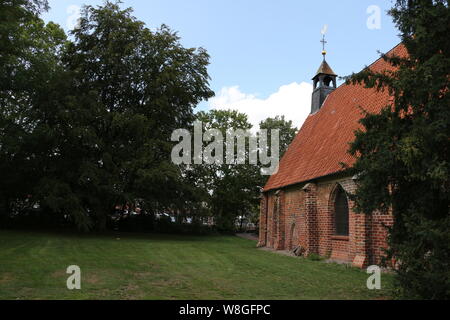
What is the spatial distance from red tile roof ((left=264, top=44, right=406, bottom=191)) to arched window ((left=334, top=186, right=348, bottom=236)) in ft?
3.00

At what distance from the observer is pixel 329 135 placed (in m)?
16.8

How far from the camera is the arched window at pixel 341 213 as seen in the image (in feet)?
44.8

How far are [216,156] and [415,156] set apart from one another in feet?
101

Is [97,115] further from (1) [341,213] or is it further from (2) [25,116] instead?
(1) [341,213]

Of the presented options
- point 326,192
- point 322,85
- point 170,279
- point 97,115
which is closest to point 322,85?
point 322,85

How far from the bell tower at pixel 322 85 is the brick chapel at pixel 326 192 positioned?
0.20 feet

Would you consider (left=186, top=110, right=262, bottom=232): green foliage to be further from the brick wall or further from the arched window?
→ the arched window

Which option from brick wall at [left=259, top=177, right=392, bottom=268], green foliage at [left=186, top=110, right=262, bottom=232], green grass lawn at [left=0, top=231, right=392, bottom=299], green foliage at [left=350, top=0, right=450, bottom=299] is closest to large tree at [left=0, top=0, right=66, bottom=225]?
green grass lawn at [left=0, top=231, right=392, bottom=299]

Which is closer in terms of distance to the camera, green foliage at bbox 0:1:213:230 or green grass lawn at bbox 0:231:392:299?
green grass lawn at bbox 0:231:392:299

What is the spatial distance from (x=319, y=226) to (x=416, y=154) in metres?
10.5

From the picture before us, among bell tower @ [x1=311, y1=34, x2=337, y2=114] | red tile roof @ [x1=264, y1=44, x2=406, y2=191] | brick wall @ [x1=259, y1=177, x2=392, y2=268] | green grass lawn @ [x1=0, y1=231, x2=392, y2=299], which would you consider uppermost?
bell tower @ [x1=311, y1=34, x2=337, y2=114]

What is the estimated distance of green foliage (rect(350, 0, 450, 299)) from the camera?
505 centimetres

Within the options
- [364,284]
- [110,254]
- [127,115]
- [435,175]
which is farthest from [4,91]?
[435,175]

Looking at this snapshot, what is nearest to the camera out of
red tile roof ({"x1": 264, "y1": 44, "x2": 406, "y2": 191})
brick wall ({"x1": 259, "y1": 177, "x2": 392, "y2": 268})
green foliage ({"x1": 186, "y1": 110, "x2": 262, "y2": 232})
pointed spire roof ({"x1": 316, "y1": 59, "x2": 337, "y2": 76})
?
brick wall ({"x1": 259, "y1": 177, "x2": 392, "y2": 268})
